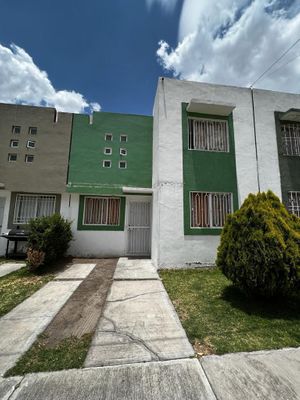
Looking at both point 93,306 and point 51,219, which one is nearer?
point 93,306

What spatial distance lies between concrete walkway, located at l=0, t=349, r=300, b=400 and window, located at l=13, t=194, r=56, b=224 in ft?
27.4

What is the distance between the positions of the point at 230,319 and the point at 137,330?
1741 millimetres

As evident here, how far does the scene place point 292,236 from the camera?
407 centimetres

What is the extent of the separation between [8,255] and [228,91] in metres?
12.0

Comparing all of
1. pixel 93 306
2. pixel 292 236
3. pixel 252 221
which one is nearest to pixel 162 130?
pixel 252 221

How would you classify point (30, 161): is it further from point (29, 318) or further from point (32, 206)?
point (29, 318)

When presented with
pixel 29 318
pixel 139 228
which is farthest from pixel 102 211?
pixel 29 318

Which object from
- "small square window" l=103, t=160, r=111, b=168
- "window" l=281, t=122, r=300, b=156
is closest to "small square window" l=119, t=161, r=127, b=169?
"small square window" l=103, t=160, r=111, b=168

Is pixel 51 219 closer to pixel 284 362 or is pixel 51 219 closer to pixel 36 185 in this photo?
pixel 36 185

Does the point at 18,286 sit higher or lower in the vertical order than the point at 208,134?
lower

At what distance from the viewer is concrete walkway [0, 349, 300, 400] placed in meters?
2.07

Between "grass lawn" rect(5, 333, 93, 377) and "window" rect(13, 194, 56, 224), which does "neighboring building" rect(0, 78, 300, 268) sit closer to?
"window" rect(13, 194, 56, 224)

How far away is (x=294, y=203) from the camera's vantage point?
315 inches

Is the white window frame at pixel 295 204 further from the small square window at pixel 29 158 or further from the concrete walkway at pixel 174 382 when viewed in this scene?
the small square window at pixel 29 158
